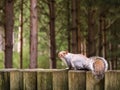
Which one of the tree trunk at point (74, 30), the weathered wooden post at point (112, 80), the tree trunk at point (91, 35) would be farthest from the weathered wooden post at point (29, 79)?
the tree trunk at point (91, 35)

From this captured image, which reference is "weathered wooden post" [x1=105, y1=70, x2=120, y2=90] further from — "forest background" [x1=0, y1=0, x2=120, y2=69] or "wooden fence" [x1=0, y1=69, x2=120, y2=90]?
"forest background" [x1=0, y1=0, x2=120, y2=69]

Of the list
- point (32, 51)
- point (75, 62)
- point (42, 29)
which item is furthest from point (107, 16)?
point (75, 62)

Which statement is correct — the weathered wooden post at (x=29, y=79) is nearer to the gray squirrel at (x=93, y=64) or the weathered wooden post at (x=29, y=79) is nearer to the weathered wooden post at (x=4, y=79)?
the weathered wooden post at (x=4, y=79)

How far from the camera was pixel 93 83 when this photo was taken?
350 centimetres

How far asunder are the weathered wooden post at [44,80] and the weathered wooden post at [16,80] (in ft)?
0.64

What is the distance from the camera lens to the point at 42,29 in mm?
18531

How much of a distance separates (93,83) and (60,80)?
34 centimetres

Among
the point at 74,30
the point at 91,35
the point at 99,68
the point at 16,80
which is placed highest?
the point at 74,30

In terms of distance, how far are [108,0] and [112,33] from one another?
17.6 feet

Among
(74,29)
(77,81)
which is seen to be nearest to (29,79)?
(77,81)

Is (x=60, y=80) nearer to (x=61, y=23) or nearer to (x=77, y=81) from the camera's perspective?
(x=77, y=81)

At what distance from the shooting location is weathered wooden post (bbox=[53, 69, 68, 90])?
3.65 m

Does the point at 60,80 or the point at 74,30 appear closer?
the point at 60,80

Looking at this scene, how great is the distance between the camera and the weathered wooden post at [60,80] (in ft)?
12.0
